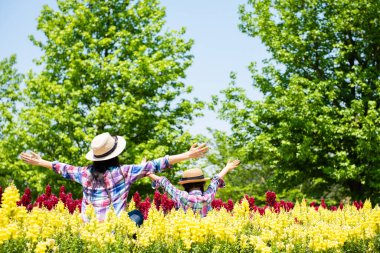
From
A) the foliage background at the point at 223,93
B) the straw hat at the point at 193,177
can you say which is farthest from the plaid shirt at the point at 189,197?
the foliage background at the point at 223,93

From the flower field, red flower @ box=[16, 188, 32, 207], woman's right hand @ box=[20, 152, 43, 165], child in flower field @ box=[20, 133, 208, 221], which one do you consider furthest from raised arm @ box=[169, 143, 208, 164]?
red flower @ box=[16, 188, 32, 207]

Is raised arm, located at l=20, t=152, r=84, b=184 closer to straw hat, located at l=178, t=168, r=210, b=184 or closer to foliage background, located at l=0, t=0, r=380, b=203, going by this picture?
straw hat, located at l=178, t=168, r=210, b=184

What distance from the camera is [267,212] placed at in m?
7.09

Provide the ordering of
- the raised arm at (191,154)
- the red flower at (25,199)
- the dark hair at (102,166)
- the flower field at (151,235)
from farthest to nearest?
the red flower at (25,199)
the dark hair at (102,166)
the raised arm at (191,154)
the flower field at (151,235)

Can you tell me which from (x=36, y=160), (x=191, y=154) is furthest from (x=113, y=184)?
(x=36, y=160)

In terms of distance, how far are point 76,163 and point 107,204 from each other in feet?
Result: 41.5

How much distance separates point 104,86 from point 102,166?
1380cm

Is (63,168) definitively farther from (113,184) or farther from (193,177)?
(193,177)

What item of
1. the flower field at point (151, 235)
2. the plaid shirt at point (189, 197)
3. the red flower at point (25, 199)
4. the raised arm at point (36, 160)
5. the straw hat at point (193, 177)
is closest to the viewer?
the flower field at point (151, 235)

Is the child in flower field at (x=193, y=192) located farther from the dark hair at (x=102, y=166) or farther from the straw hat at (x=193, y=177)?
the dark hair at (x=102, y=166)

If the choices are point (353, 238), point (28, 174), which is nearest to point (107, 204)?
point (353, 238)

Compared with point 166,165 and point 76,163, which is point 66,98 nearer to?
point 76,163

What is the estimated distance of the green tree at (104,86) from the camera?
58.1 feet

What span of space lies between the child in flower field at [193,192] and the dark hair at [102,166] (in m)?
0.85
